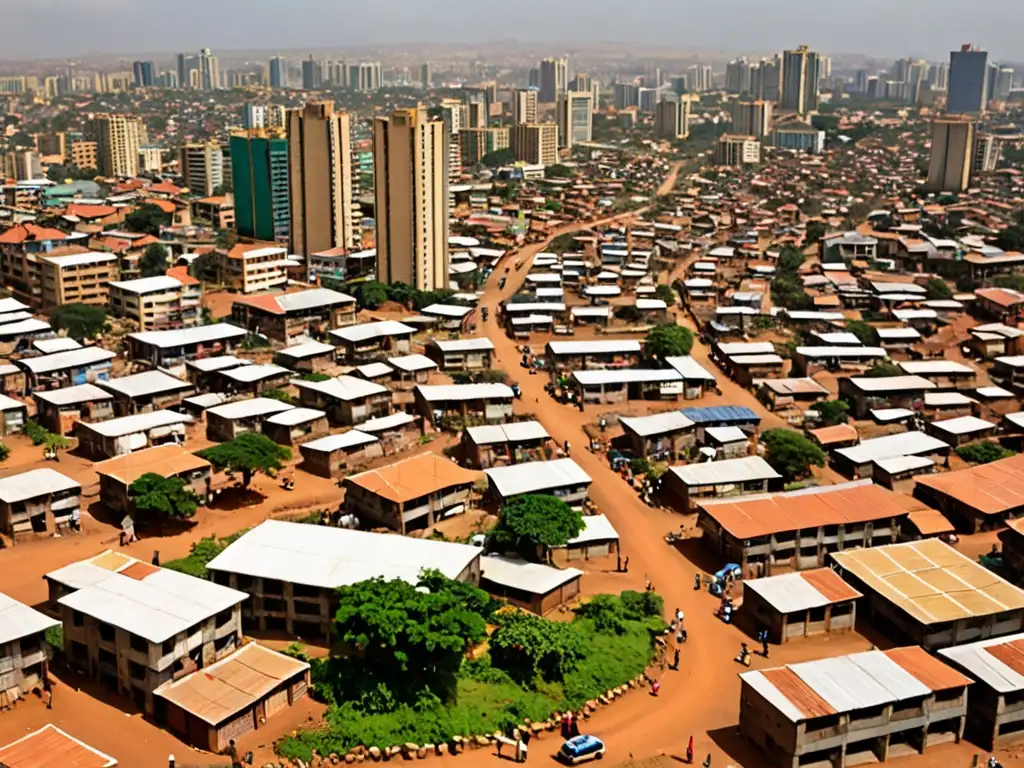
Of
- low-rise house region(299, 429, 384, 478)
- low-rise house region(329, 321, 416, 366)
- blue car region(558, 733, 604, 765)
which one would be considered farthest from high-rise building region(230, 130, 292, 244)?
blue car region(558, 733, 604, 765)

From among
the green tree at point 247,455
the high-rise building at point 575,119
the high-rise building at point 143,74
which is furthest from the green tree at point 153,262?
the high-rise building at point 143,74

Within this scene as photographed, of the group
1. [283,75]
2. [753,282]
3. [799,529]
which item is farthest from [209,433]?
[283,75]

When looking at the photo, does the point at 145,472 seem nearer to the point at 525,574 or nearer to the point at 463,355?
the point at 525,574

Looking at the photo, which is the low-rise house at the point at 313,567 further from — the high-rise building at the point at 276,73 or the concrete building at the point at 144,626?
the high-rise building at the point at 276,73

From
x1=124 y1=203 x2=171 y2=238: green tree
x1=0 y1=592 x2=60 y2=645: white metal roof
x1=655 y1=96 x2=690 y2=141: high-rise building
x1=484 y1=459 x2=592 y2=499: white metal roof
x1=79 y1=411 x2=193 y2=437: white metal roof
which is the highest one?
x1=655 y1=96 x2=690 y2=141: high-rise building

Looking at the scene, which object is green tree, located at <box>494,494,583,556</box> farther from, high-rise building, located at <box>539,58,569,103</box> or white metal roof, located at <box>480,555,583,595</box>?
high-rise building, located at <box>539,58,569,103</box>

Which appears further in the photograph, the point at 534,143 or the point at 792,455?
the point at 534,143

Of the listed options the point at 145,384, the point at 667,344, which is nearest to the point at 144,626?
the point at 145,384
